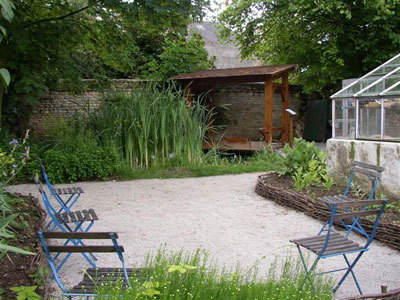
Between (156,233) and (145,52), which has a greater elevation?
(145,52)

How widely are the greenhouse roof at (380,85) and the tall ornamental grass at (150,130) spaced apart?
148 inches

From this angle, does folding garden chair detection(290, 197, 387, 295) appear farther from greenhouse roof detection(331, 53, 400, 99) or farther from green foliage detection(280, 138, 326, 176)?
green foliage detection(280, 138, 326, 176)

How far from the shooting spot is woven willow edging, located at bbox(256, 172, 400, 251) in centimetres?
460

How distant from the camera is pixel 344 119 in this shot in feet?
23.9

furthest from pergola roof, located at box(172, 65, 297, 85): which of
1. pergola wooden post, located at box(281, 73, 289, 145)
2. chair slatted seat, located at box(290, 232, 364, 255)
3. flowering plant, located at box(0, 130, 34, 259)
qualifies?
chair slatted seat, located at box(290, 232, 364, 255)

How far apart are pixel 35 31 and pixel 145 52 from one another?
34.0 feet

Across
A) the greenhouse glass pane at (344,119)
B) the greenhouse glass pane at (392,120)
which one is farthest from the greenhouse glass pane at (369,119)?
the greenhouse glass pane at (344,119)

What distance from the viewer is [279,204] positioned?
666cm

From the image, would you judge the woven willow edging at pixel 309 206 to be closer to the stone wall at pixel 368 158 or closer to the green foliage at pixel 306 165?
the green foliage at pixel 306 165

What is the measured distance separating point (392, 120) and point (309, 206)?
1.82 m

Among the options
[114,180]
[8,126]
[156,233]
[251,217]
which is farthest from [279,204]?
[8,126]

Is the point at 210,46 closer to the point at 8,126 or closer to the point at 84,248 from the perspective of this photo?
the point at 8,126

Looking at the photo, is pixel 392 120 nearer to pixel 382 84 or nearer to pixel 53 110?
pixel 382 84

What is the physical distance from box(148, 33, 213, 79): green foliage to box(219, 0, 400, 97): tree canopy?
295cm
